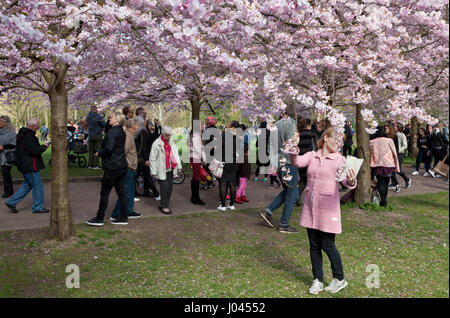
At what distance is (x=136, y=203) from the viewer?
380 inches

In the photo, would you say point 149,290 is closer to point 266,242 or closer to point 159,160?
point 266,242

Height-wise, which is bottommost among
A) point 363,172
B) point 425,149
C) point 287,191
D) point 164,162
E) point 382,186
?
point 382,186

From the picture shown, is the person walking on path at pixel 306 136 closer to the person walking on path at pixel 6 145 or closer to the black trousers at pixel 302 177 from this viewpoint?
the black trousers at pixel 302 177

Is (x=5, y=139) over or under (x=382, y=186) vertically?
over

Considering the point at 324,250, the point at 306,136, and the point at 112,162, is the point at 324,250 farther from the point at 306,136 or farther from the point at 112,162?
the point at 112,162

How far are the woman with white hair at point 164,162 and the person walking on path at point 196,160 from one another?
3.28 feet

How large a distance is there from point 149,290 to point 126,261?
111cm

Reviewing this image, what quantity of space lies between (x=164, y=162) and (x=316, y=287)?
182 inches

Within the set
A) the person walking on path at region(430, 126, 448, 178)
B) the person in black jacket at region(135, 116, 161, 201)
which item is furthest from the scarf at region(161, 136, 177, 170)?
the person walking on path at region(430, 126, 448, 178)

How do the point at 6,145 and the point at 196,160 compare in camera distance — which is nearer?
the point at 6,145

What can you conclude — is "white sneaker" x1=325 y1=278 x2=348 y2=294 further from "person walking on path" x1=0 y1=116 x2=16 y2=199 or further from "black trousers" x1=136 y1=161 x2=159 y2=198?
"person walking on path" x1=0 y1=116 x2=16 y2=199

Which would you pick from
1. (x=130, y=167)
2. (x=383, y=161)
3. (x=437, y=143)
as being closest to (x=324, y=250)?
(x=130, y=167)
